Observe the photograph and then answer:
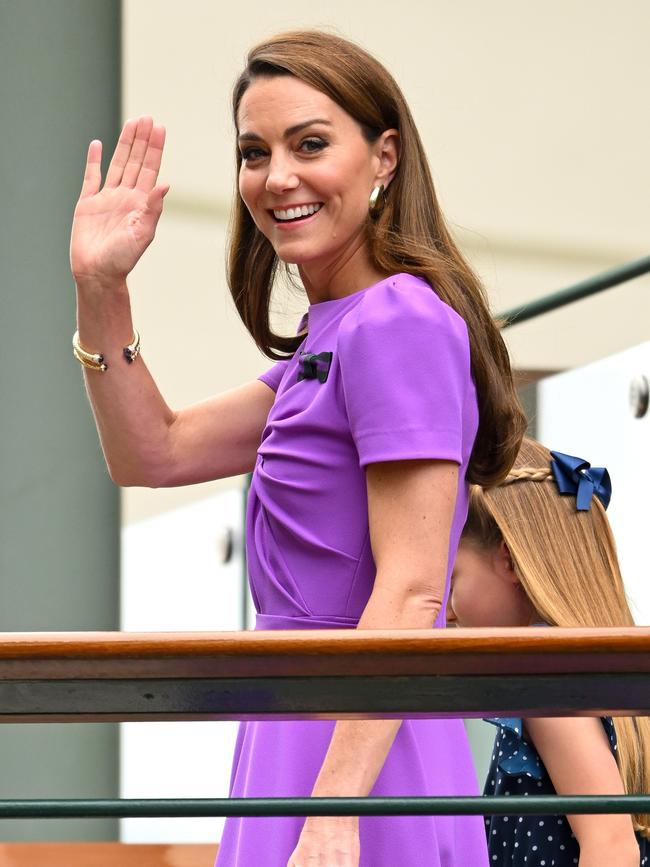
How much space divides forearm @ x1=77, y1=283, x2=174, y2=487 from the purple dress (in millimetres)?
278

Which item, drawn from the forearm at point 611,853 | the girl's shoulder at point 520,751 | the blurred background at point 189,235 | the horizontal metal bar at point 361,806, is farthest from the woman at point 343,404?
the blurred background at point 189,235

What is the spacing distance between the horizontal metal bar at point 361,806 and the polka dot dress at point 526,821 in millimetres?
864

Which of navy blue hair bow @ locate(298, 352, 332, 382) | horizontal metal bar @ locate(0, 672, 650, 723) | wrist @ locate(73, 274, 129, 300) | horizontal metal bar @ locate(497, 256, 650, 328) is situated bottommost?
horizontal metal bar @ locate(0, 672, 650, 723)

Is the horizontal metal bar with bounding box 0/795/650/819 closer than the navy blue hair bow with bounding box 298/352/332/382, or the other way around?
the horizontal metal bar with bounding box 0/795/650/819

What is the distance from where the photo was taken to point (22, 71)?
5.08 m

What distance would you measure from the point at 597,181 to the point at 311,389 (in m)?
5.99

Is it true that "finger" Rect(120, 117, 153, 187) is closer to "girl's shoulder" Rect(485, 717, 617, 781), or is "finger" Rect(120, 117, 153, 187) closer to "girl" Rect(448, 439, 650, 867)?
"girl" Rect(448, 439, 650, 867)

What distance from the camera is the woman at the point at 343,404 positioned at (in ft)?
5.04

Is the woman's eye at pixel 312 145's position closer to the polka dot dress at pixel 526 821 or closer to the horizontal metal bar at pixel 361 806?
the horizontal metal bar at pixel 361 806

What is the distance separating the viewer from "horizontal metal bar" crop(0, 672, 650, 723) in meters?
1.25

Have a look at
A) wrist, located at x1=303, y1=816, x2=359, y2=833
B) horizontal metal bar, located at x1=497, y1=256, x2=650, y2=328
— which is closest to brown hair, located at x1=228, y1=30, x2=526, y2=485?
wrist, located at x1=303, y1=816, x2=359, y2=833

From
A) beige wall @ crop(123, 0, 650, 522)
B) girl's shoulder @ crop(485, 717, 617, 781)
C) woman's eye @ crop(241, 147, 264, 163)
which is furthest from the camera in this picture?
beige wall @ crop(123, 0, 650, 522)

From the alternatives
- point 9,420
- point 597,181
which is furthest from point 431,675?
point 597,181

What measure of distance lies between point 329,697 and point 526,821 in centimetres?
104
